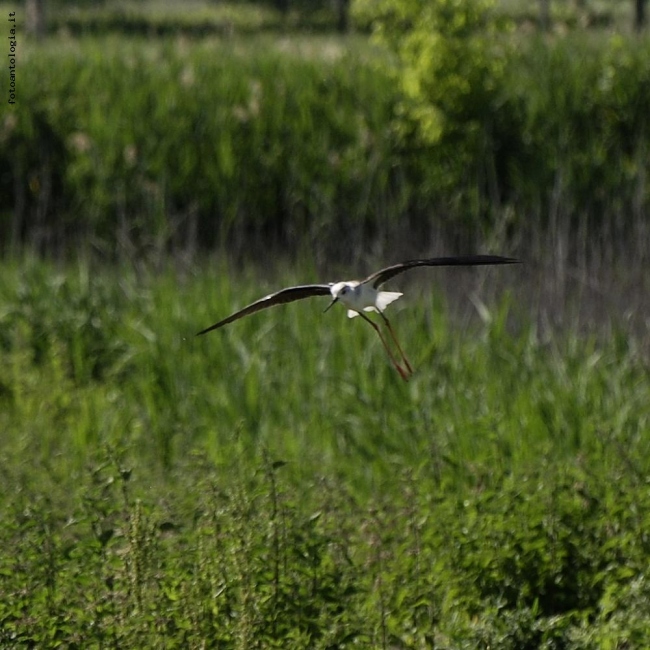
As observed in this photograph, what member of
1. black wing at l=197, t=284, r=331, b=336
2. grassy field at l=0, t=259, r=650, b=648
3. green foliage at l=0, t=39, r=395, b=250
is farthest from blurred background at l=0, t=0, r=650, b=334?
black wing at l=197, t=284, r=331, b=336

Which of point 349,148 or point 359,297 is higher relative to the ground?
point 359,297

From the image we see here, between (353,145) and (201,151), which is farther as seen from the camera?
(201,151)

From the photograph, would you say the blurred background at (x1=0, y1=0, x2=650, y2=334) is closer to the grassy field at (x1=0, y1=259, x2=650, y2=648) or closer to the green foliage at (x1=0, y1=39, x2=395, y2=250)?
the green foliage at (x1=0, y1=39, x2=395, y2=250)

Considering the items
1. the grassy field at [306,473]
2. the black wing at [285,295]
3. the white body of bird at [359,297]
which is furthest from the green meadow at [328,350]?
the white body of bird at [359,297]

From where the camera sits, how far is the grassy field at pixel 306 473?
10.8ft

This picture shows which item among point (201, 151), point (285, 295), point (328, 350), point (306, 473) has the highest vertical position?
point (285, 295)

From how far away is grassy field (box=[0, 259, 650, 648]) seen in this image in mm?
3305

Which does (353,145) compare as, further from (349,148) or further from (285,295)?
(285,295)

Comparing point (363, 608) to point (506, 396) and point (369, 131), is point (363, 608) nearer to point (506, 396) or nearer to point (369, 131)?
point (506, 396)

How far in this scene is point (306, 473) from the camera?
4.73m

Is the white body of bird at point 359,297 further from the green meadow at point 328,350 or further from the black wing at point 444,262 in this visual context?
the green meadow at point 328,350

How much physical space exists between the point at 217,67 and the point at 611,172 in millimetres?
2949

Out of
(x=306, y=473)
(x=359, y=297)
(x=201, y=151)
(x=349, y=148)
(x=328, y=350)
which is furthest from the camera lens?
(x=201, y=151)

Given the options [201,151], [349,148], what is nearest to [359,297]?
[349,148]
